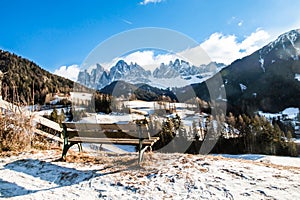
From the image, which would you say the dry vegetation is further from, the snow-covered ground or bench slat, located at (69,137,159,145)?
bench slat, located at (69,137,159,145)

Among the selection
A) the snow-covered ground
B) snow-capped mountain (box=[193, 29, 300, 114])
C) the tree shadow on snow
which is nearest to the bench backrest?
the snow-covered ground

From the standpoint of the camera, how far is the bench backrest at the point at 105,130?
5407 mm

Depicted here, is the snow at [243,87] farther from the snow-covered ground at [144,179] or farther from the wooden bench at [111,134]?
the wooden bench at [111,134]

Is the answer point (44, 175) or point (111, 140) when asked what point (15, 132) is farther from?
point (111, 140)

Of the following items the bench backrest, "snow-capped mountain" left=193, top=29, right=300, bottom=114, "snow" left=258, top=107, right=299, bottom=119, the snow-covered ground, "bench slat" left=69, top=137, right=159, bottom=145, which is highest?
"snow-capped mountain" left=193, top=29, right=300, bottom=114

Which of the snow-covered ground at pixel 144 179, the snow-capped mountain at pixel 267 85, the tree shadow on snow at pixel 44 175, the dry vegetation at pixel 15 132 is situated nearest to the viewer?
the snow-covered ground at pixel 144 179

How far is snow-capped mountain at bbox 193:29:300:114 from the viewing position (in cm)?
14038

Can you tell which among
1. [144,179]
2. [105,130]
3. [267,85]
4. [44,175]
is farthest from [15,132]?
[267,85]

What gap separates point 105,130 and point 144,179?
168 cm

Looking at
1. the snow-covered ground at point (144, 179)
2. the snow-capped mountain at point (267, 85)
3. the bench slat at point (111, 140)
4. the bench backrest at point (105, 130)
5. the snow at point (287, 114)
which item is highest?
the snow-capped mountain at point (267, 85)

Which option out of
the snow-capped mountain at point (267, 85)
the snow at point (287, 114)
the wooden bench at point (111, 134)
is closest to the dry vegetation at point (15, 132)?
A: the wooden bench at point (111, 134)

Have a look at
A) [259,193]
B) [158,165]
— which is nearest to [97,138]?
[158,165]

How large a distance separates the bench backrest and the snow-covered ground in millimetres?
655

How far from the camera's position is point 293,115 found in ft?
414
